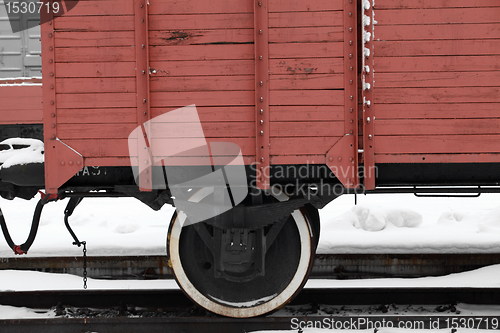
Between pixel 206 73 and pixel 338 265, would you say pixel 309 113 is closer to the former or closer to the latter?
pixel 206 73

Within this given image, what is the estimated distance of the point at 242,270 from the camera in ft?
13.1

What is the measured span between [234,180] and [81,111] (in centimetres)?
127

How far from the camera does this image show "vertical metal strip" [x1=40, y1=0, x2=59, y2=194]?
142 inches

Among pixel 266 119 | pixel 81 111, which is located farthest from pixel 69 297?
pixel 266 119

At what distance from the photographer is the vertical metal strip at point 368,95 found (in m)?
3.51

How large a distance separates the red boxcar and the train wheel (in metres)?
0.72

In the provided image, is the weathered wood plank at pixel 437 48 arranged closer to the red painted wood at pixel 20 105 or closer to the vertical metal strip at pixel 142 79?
the vertical metal strip at pixel 142 79

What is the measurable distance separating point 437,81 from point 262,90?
1.28 metres

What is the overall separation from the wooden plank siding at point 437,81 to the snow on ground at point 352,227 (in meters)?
2.19

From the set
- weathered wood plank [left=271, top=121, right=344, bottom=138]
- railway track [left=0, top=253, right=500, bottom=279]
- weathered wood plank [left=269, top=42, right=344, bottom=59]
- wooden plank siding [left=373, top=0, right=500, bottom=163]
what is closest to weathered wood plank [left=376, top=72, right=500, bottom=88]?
wooden plank siding [left=373, top=0, right=500, bottom=163]

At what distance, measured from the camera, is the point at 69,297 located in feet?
14.7

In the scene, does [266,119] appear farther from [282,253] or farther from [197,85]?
[282,253]

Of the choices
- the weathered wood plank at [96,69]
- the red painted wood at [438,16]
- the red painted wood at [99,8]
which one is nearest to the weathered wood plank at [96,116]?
the weathered wood plank at [96,69]

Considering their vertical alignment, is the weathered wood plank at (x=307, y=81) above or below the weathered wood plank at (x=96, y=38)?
below
